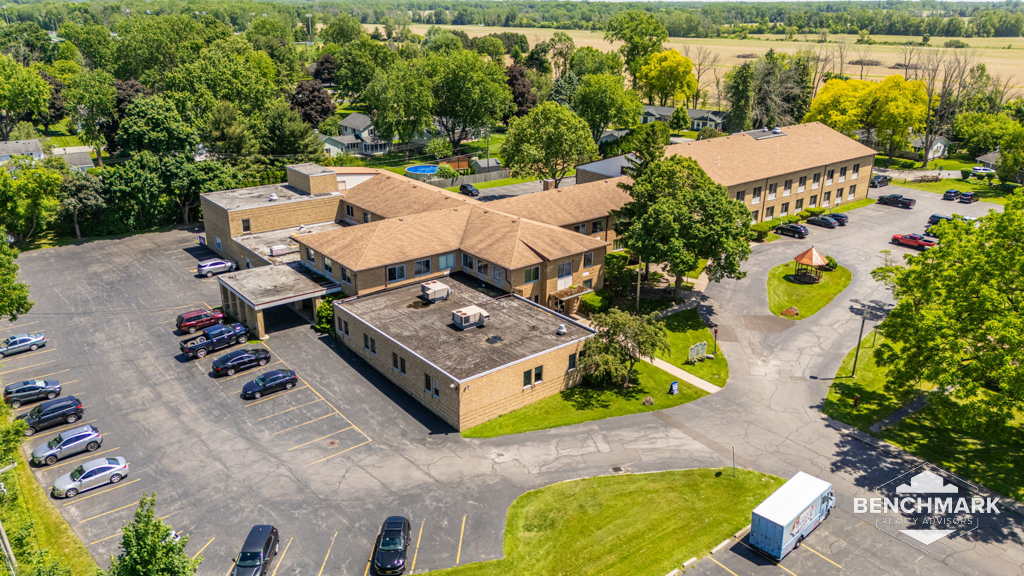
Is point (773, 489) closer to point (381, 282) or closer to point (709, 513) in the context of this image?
point (709, 513)

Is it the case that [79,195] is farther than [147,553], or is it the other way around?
[79,195]

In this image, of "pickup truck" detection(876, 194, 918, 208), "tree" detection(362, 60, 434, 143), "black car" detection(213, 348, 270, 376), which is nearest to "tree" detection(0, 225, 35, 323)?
"black car" detection(213, 348, 270, 376)

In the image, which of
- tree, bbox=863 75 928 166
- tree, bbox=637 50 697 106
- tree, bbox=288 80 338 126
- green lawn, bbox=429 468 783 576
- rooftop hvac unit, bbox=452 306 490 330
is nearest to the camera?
green lawn, bbox=429 468 783 576

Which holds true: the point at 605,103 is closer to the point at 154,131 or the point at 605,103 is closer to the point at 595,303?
the point at 595,303

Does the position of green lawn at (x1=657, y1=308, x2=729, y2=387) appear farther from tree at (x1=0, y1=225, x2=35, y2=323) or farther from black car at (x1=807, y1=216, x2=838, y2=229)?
tree at (x1=0, y1=225, x2=35, y2=323)

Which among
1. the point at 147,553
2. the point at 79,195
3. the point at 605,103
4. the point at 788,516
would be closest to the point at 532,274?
the point at 788,516

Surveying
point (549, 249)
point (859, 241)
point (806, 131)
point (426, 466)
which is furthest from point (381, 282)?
point (806, 131)

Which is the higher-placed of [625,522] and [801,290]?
[801,290]
